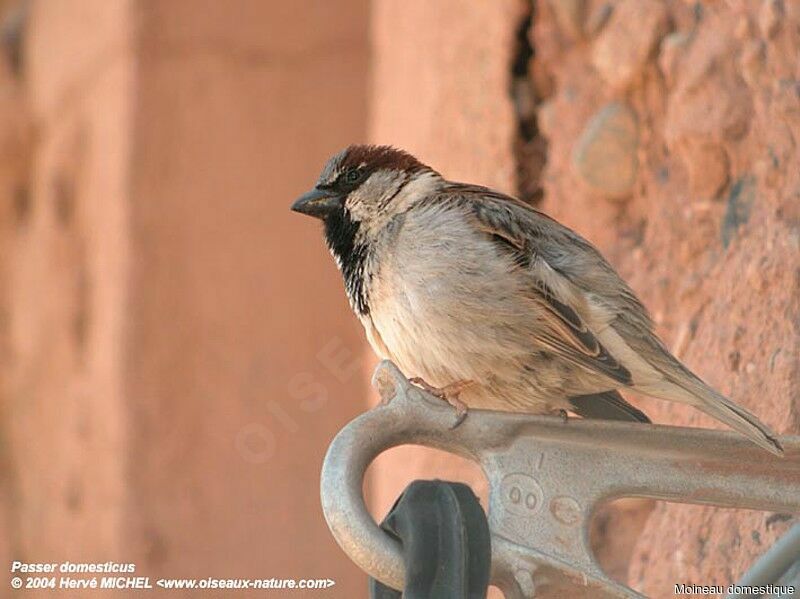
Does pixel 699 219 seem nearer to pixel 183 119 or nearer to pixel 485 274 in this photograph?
pixel 485 274

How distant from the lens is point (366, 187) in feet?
6.70

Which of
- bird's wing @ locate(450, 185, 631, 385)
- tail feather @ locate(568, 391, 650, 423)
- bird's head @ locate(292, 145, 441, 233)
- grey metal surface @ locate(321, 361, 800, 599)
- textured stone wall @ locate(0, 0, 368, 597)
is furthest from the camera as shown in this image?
textured stone wall @ locate(0, 0, 368, 597)

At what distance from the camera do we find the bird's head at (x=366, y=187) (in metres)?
1.99

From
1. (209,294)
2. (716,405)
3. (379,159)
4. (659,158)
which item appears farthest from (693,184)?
(209,294)

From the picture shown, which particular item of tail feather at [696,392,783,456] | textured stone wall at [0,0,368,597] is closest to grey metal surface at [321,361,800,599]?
tail feather at [696,392,783,456]

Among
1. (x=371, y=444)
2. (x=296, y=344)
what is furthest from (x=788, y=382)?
(x=296, y=344)

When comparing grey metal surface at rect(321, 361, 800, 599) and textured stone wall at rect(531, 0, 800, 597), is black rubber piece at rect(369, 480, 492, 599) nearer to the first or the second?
grey metal surface at rect(321, 361, 800, 599)

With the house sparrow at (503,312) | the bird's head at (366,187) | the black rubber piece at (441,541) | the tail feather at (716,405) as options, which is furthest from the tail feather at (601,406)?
the black rubber piece at (441,541)

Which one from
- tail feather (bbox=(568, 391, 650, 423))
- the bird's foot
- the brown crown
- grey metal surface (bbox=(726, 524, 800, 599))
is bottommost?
grey metal surface (bbox=(726, 524, 800, 599))

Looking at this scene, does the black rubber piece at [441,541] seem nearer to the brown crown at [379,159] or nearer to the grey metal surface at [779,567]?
the grey metal surface at [779,567]

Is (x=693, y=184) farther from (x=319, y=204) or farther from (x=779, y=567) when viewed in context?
(x=779, y=567)

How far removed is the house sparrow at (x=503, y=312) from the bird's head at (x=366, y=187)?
0.05 meters

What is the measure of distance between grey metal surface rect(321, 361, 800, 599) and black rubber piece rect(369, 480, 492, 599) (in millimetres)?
62

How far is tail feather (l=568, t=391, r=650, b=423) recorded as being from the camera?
1.85m
